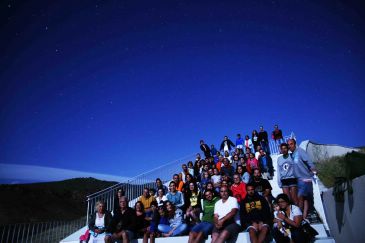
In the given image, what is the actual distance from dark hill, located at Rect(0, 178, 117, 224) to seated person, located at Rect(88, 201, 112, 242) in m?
24.8

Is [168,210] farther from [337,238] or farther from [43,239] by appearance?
[43,239]

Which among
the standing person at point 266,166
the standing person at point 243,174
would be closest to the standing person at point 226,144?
the standing person at point 266,166

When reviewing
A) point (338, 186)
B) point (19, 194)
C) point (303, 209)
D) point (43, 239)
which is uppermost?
point (19, 194)

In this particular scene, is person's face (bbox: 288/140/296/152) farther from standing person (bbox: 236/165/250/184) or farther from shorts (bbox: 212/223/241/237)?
shorts (bbox: 212/223/241/237)

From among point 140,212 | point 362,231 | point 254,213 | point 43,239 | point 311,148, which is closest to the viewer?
point 362,231

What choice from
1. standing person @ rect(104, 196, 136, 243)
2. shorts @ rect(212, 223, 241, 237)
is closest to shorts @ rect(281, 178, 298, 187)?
shorts @ rect(212, 223, 241, 237)

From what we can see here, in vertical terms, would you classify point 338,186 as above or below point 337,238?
above

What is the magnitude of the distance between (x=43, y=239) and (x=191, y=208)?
8083 millimetres

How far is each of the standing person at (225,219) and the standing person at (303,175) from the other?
1.50 m

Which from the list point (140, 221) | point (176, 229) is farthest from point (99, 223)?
point (176, 229)

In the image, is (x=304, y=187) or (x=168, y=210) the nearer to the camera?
(x=304, y=187)

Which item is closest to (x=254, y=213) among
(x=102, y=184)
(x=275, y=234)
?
(x=275, y=234)

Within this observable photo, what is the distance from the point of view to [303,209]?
5527 millimetres

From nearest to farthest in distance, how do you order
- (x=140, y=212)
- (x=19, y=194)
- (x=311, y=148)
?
(x=140, y=212)
(x=311, y=148)
(x=19, y=194)
